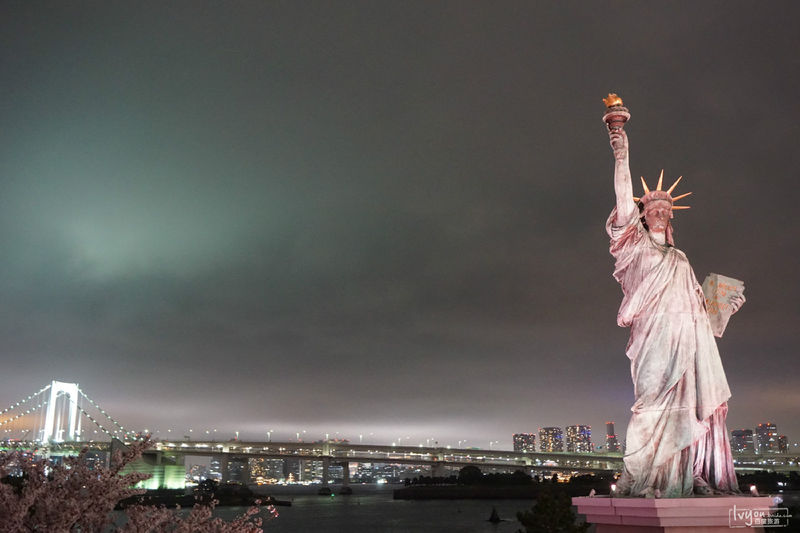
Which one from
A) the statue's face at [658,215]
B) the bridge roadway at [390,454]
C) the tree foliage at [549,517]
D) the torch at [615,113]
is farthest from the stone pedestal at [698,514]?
the bridge roadway at [390,454]

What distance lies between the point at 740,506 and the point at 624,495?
1438 millimetres

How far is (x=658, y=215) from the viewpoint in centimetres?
924

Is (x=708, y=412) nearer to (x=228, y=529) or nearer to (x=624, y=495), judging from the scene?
(x=624, y=495)

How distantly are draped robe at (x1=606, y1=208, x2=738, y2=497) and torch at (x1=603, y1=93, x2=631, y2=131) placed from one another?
4.67 ft

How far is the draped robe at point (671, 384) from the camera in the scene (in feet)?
26.8

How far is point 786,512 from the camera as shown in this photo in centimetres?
794

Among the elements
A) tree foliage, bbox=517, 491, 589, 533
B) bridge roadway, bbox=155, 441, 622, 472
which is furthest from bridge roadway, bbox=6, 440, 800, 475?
tree foliage, bbox=517, 491, 589, 533

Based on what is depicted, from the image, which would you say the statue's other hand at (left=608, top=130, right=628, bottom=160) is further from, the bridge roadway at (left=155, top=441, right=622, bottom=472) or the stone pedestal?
the bridge roadway at (left=155, top=441, right=622, bottom=472)

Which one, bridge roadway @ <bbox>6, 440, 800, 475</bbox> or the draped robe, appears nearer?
the draped robe

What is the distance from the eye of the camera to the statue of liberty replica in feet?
26.8

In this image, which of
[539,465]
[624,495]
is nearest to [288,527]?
[539,465]

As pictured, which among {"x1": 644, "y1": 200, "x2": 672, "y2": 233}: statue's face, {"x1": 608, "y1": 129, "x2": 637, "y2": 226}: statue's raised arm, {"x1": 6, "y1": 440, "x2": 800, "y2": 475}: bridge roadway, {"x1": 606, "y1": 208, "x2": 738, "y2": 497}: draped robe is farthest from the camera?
{"x1": 6, "y1": 440, "x2": 800, "y2": 475}: bridge roadway

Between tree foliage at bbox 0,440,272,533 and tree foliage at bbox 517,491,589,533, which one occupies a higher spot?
tree foliage at bbox 0,440,272,533

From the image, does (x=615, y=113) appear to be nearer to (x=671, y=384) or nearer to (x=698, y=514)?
(x=671, y=384)
